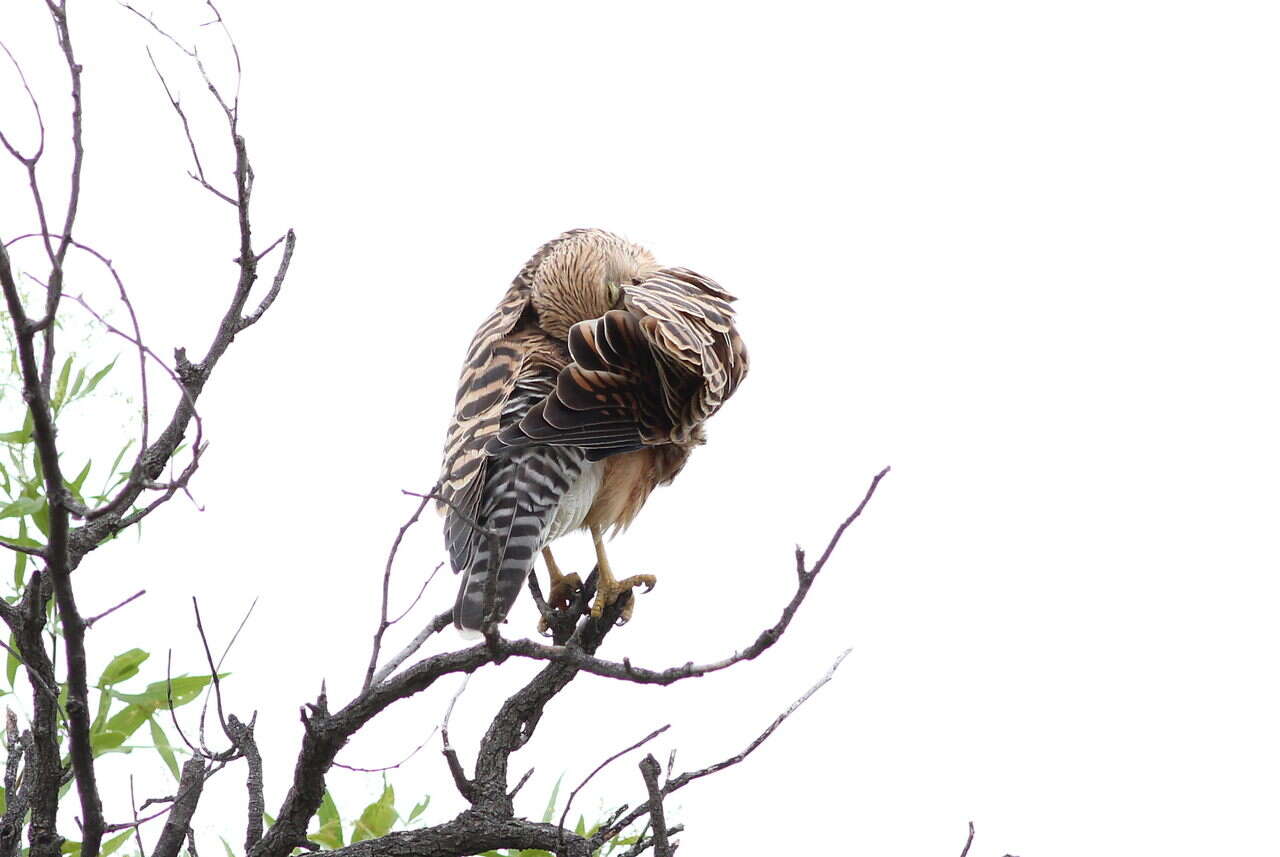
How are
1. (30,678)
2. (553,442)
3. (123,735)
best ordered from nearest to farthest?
(30,678), (123,735), (553,442)

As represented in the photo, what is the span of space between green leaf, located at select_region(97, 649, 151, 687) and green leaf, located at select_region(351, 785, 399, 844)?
60 cm

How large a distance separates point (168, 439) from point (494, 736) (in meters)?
0.94

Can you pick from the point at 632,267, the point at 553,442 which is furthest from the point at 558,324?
the point at 553,442

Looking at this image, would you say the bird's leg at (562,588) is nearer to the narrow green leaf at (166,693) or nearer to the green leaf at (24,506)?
the narrow green leaf at (166,693)

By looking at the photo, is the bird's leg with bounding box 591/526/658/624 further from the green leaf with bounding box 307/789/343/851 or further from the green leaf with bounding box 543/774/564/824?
the green leaf with bounding box 307/789/343/851

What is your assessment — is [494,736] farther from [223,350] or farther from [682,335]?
[682,335]

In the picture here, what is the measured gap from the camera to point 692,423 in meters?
3.99

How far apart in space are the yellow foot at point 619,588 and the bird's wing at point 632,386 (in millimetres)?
373

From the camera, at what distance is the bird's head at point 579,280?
443cm

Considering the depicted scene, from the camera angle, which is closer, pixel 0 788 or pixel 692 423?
pixel 0 788

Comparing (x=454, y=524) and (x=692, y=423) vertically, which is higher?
(x=692, y=423)

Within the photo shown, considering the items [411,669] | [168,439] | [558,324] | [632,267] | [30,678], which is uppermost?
[632,267]

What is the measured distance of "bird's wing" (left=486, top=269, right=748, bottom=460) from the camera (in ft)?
12.0

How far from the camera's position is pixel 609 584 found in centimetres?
381
